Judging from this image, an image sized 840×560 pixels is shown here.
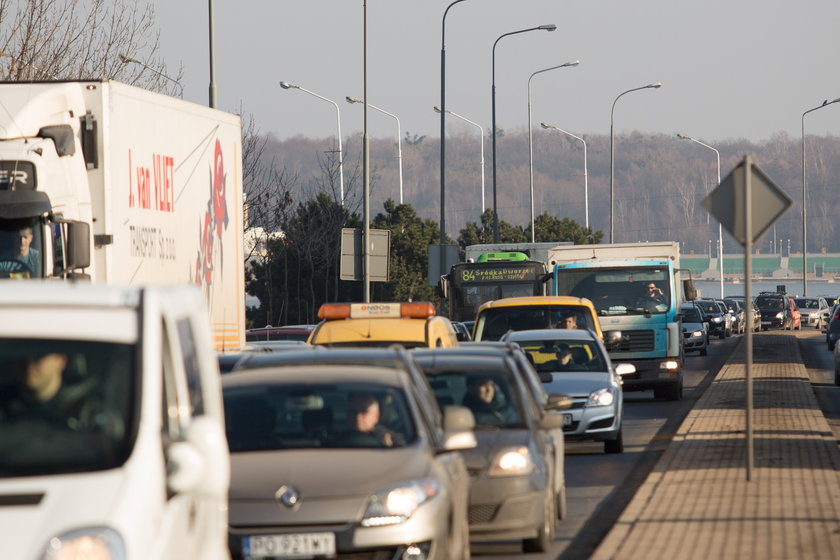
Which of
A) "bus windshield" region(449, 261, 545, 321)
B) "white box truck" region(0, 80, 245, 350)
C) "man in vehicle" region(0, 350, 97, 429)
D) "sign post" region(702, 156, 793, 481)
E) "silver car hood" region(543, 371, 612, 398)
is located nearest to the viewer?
"man in vehicle" region(0, 350, 97, 429)

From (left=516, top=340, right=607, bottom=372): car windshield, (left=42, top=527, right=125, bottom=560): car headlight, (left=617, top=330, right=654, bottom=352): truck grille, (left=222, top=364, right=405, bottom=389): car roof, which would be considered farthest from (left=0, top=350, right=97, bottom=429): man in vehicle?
(left=617, top=330, right=654, bottom=352): truck grille

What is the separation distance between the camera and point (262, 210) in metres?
50.8

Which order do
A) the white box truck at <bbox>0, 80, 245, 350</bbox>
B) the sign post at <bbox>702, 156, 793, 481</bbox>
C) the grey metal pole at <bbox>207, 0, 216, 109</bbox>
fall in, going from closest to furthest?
the white box truck at <bbox>0, 80, 245, 350</bbox> → the sign post at <bbox>702, 156, 793, 481</bbox> → the grey metal pole at <bbox>207, 0, 216, 109</bbox>

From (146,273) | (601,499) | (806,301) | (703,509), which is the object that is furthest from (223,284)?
(806,301)

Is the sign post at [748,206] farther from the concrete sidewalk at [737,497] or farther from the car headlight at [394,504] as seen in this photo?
the car headlight at [394,504]

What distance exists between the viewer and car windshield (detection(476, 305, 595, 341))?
2511cm

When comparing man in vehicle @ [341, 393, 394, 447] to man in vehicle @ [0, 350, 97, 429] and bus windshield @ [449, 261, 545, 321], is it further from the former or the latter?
bus windshield @ [449, 261, 545, 321]

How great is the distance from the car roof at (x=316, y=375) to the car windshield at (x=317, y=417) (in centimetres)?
5

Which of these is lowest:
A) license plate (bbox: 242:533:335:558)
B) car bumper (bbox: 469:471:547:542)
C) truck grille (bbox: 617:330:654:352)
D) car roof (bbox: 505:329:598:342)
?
car bumper (bbox: 469:471:547:542)

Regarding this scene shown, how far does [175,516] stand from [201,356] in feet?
3.60

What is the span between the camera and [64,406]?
5.36m

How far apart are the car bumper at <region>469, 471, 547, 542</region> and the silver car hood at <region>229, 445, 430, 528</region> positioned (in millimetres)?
2068

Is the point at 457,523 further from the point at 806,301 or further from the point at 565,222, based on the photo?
the point at 806,301

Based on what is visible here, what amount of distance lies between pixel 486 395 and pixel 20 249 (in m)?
3.89
